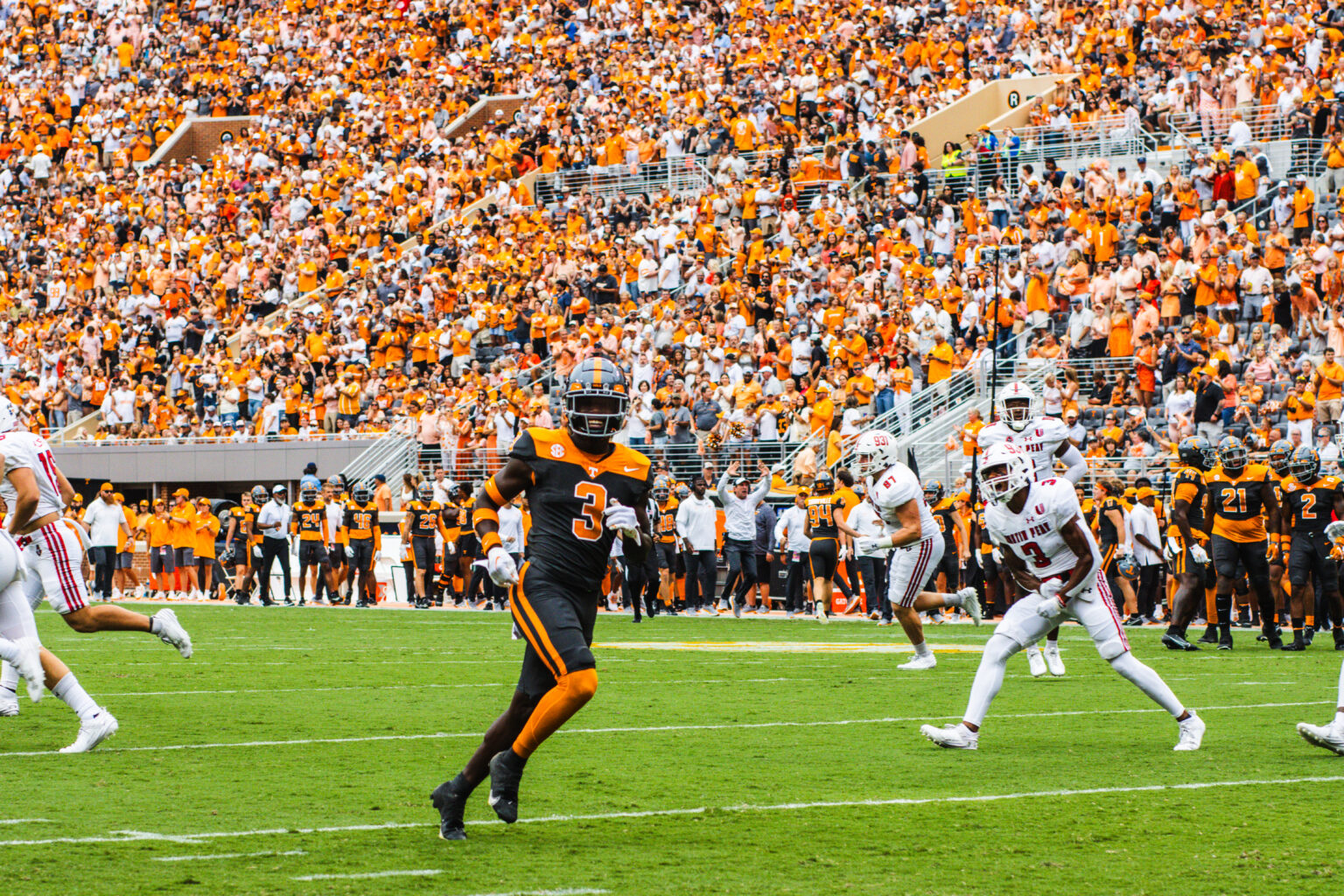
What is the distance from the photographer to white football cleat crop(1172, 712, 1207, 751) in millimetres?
8273

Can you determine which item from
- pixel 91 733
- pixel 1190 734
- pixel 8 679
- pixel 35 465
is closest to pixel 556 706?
pixel 91 733

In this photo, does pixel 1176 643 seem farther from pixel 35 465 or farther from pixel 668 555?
pixel 35 465

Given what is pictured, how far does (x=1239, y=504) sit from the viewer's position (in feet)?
48.2

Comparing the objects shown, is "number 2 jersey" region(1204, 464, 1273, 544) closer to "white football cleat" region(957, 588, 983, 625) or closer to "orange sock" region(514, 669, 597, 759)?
"white football cleat" region(957, 588, 983, 625)

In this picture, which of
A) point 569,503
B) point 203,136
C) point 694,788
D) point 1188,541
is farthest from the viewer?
point 203,136

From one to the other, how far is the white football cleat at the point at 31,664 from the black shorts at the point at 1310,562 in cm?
1024

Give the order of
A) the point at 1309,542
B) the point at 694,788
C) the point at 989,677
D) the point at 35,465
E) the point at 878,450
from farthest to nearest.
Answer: the point at 1309,542 < the point at 878,450 < the point at 35,465 < the point at 989,677 < the point at 694,788

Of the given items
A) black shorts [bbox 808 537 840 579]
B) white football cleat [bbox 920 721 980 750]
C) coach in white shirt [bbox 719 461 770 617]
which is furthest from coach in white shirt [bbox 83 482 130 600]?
white football cleat [bbox 920 721 980 750]

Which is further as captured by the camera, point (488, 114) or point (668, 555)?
point (488, 114)

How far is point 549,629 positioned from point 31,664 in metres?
3.00

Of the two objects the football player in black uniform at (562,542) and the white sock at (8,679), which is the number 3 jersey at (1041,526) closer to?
the football player in black uniform at (562,542)

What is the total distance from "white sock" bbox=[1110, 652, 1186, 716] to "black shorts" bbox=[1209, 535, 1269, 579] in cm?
668

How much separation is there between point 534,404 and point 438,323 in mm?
5333

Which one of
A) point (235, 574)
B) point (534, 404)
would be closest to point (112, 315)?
point (235, 574)
